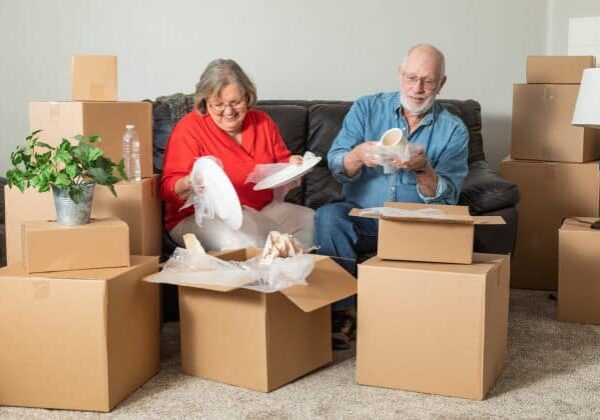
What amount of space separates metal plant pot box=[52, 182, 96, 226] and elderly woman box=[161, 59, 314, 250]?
1.67 feet

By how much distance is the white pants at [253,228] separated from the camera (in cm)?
302

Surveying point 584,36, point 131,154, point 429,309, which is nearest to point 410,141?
point 429,309

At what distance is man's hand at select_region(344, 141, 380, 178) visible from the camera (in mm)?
2934

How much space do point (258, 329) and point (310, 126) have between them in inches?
59.9

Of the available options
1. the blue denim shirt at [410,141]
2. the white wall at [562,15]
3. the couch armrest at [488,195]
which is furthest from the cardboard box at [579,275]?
the white wall at [562,15]

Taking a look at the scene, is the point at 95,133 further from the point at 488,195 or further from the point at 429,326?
the point at 488,195

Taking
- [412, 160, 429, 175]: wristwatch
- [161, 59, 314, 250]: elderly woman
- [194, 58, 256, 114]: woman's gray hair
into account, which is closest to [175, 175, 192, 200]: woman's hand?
[161, 59, 314, 250]: elderly woman

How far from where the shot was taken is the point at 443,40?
4.23 metres

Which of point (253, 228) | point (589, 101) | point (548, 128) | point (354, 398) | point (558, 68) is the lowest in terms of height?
point (354, 398)

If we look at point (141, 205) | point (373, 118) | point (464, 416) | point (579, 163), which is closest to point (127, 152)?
point (141, 205)

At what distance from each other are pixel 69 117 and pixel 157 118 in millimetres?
919

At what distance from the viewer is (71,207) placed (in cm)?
248

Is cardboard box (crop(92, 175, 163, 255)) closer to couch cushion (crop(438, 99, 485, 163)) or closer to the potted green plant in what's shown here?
the potted green plant

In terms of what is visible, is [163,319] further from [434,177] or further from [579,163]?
[579,163]
